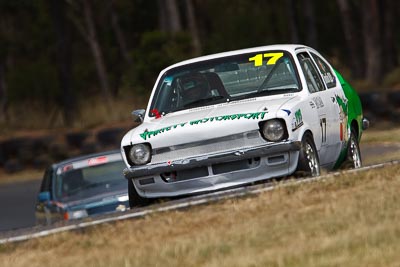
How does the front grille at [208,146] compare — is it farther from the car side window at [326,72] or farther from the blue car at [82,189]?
the blue car at [82,189]

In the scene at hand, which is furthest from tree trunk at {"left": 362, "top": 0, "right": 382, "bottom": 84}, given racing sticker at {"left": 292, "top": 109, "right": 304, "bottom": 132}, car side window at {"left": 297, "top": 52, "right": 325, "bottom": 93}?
racing sticker at {"left": 292, "top": 109, "right": 304, "bottom": 132}

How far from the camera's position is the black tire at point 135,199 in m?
11.2

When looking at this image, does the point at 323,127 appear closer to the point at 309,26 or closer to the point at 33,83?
the point at 309,26

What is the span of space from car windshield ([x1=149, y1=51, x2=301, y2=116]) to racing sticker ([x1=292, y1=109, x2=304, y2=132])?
2.23 feet

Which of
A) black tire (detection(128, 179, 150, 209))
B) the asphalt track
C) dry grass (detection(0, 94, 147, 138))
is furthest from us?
dry grass (detection(0, 94, 147, 138))

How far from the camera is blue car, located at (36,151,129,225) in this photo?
1445 cm

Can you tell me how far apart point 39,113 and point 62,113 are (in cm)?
104

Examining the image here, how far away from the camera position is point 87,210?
14430 millimetres

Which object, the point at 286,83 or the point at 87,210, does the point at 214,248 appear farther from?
the point at 87,210

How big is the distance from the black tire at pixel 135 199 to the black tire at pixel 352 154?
237 centimetres

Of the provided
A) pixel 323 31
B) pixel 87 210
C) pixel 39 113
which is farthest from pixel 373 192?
pixel 323 31

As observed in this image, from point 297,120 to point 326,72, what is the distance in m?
2.17

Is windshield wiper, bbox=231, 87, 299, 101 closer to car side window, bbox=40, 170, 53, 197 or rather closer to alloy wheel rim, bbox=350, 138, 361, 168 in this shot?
alloy wheel rim, bbox=350, 138, 361, 168

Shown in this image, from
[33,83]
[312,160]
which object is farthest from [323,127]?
[33,83]
